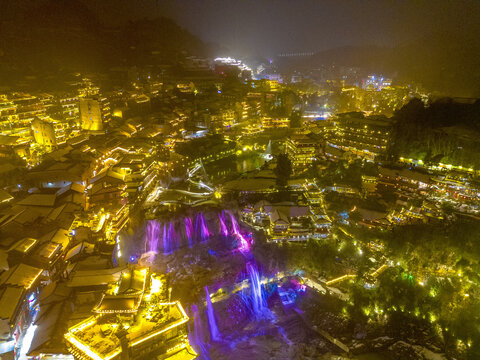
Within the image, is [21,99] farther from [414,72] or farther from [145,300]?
[414,72]

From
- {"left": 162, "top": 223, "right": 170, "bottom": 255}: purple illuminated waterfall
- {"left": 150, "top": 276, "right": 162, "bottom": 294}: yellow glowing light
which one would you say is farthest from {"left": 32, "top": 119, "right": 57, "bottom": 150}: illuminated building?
{"left": 150, "top": 276, "right": 162, "bottom": 294}: yellow glowing light

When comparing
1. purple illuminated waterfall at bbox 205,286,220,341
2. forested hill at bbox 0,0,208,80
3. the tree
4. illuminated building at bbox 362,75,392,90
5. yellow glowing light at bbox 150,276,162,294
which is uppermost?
forested hill at bbox 0,0,208,80

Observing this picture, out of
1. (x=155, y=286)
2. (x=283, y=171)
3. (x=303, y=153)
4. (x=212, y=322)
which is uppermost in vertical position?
(x=303, y=153)

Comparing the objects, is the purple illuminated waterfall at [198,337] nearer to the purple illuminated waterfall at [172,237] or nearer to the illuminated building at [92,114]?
the purple illuminated waterfall at [172,237]

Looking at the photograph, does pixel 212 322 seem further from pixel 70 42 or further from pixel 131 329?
pixel 70 42

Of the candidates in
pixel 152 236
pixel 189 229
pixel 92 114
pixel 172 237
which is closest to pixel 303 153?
pixel 189 229

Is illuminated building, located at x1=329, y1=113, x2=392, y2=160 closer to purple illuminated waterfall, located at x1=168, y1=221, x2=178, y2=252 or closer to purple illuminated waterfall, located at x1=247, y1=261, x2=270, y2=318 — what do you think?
purple illuminated waterfall, located at x1=247, y1=261, x2=270, y2=318
